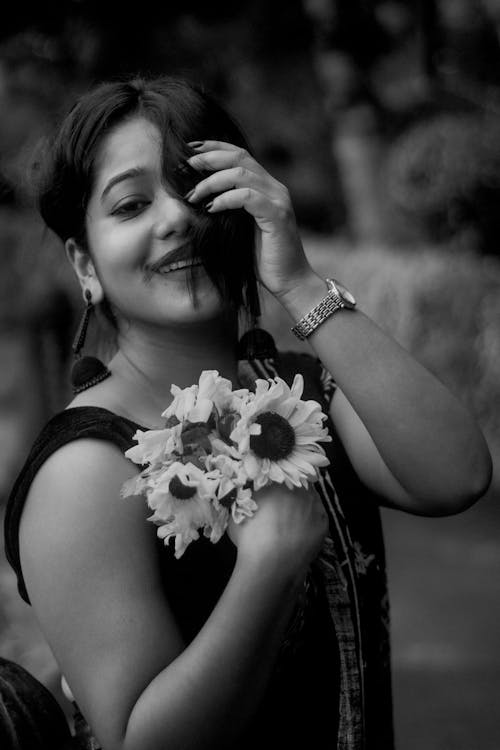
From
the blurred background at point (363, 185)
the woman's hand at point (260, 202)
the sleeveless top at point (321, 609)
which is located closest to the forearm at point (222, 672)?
the sleeveless top at point (321, 609)

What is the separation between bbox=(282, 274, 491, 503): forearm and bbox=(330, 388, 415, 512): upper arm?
105 mm

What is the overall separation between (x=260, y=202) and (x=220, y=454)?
0.58m

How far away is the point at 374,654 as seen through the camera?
201 centimetres

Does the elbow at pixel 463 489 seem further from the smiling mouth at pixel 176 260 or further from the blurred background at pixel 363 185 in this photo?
the blurred background at pixel 363 185

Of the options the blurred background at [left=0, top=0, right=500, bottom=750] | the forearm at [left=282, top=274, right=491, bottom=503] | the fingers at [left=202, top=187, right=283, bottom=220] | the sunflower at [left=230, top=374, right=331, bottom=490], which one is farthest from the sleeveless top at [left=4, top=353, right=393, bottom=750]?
the blurred background at [left=0, top=0, right=500, bottom=750]

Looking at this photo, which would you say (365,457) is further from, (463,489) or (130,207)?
(130,207)

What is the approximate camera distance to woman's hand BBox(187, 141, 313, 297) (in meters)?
1.83

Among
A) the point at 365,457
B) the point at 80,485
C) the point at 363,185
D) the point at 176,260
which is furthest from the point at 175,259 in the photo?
the point at 363,185

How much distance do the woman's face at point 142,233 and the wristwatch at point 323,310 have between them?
191 millimetres

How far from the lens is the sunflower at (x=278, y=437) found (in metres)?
1.50

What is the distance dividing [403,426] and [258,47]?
7.16 m

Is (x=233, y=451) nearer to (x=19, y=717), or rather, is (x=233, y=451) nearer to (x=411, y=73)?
(x=19, y=717)

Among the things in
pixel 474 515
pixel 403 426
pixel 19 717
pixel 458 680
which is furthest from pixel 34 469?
pixel 474 515

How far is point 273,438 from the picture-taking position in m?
1.52
